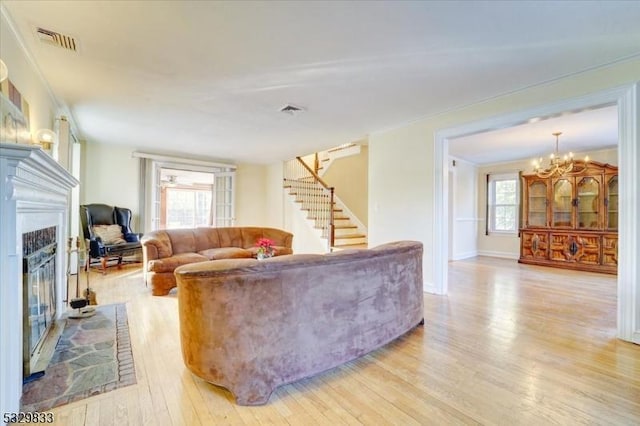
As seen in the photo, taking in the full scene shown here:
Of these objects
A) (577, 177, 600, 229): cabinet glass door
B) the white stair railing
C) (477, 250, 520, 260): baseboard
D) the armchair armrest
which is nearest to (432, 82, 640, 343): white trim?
(577, 177, 600, 229): cabinet glass door

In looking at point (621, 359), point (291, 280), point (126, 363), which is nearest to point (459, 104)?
point (621, 359)

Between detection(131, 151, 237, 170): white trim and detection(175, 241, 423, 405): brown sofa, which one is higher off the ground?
detection(131, 151, 237, 170): white trim

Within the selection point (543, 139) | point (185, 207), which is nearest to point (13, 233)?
point (543, 139)

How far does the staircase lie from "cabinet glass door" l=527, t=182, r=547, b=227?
3803 mm

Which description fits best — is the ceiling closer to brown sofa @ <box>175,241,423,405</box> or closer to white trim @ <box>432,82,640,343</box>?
white trim @ <box>432,82,640,343</box>

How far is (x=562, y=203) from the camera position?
6250 millimetres

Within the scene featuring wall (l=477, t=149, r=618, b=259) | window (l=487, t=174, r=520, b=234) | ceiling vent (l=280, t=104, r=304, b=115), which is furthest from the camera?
window (l=487, t=174, r=520, b=234)

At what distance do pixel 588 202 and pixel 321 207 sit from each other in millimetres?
5524

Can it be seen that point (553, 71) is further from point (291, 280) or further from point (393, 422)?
point (393, 422)

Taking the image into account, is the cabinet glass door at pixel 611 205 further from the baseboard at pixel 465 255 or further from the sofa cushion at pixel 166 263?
the sofa cushion at pixel 166 263

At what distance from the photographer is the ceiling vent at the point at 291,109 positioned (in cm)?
370

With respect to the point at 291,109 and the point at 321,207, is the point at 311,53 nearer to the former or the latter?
the point at 291,109

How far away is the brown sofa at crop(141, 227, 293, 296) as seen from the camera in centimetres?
395

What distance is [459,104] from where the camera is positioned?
3.60 meters
